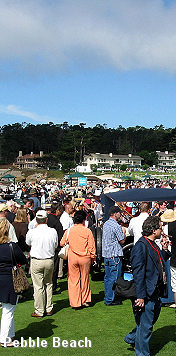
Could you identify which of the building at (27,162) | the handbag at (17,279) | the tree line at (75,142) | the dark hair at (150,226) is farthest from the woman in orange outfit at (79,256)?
the building at (27,162)

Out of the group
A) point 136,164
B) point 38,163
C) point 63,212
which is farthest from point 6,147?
point 63,212

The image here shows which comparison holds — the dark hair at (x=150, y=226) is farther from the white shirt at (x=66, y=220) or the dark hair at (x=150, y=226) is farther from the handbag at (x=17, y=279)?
the white shirt at (x=66, y=220)

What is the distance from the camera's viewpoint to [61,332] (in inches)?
236

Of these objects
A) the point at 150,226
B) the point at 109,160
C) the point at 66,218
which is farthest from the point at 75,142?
the point at 150,226

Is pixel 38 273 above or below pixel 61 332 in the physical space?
above

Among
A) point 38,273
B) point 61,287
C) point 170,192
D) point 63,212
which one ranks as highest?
point 170,192

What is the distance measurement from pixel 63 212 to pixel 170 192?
2.56 m

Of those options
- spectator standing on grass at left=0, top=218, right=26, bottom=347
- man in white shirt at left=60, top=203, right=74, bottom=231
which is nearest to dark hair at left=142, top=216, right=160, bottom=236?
spectator standing on grass at left=0, top=218, right=26, bottom=347

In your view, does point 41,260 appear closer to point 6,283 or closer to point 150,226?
point 6,283

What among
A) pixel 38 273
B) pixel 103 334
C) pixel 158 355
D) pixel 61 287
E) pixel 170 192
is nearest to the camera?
pixel 158 355

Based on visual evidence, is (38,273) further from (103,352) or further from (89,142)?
(89,142)

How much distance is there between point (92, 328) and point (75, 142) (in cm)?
12389

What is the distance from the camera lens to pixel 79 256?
6.92 metres

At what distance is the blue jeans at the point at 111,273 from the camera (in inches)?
287
